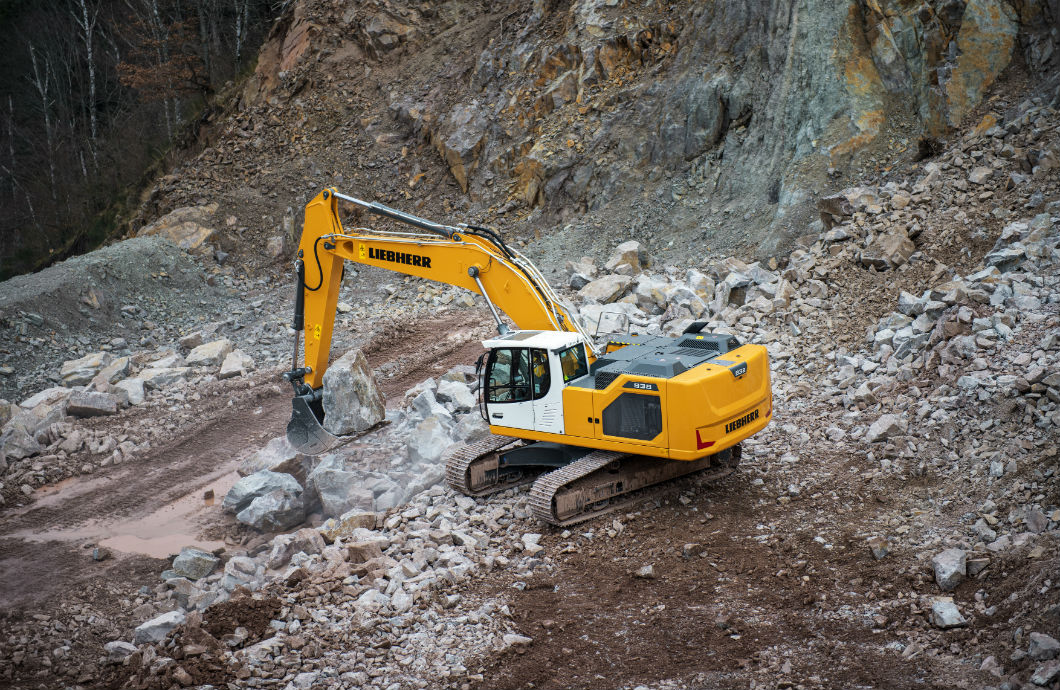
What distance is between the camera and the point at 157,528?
9.91 meters

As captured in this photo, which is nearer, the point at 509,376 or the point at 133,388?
the point at 509,376

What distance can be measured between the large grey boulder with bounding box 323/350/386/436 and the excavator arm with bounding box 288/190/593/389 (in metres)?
0.98

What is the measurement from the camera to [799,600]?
21.3 ft

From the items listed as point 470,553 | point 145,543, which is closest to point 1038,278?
point 470,553

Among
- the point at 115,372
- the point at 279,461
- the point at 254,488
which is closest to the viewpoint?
the point at 254,488

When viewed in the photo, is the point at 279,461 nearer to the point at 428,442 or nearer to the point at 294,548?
the point at 428,442

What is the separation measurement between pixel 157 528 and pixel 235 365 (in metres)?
5.39

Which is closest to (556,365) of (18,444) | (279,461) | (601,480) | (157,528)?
(601,480)

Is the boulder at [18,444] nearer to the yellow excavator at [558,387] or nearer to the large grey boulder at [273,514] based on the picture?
the large grey boulder at [273,514]

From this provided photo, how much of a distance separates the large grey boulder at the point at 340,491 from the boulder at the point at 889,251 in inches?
302

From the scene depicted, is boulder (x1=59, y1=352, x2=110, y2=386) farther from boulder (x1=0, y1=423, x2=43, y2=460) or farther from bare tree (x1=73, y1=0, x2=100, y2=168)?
bare tree (x1=73, y1=0, x2=100, y2=168)

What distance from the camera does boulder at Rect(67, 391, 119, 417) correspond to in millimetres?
13172

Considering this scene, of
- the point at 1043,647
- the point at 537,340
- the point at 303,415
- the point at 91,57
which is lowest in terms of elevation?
the point at 1043,647

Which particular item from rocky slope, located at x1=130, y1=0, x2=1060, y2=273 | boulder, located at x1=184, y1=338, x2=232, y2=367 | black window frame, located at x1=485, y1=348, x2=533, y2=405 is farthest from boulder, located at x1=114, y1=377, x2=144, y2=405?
black window frame, located at x1=485, y1=348, x2=533, y2=405
